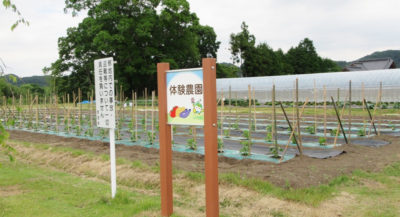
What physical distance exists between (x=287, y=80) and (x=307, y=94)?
2.44 m

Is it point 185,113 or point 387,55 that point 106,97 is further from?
point 387,55

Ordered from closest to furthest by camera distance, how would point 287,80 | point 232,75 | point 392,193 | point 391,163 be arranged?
point 392,193, point 391,163, point 287,80, point 232,75

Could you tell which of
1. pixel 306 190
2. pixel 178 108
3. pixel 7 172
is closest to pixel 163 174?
pixel 178 108

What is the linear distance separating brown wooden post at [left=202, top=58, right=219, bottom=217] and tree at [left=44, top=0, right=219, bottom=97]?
23959 millimetres

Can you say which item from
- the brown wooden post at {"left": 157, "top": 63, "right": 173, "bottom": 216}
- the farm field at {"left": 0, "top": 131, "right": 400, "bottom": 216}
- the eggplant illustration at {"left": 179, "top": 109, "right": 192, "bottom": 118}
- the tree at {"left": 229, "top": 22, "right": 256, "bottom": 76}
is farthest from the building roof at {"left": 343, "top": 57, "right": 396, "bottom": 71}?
the eggplant illustration at {"left": 179, "top": 109, "right": 192, "bottom": 118}

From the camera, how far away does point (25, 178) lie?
636 cm

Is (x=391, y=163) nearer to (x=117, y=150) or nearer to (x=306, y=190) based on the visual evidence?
(x=306, y=190)

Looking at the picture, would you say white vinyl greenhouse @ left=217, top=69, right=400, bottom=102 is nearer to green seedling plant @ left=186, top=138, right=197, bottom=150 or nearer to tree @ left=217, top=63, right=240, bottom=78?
tree @ left=217, top=63, right=240, bottom=78

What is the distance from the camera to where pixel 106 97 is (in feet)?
16.4

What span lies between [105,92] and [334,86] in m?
21.8

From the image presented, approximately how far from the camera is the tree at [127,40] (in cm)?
2723

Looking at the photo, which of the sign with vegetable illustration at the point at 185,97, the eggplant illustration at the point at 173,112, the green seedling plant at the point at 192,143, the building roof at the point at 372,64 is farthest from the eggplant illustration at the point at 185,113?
the building roof at the point at 372,64

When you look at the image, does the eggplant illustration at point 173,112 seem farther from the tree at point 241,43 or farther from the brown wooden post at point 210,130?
the tree at point 241,43

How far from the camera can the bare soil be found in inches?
225
